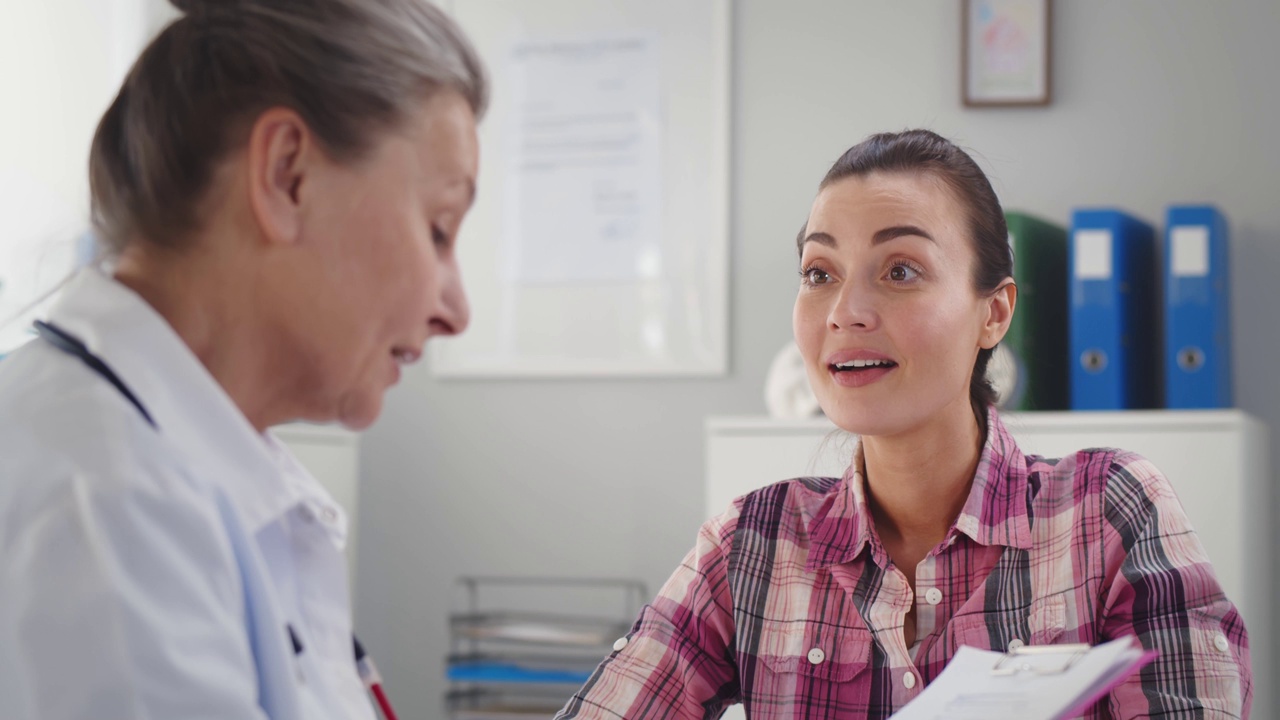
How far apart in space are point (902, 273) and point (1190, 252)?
1022mm

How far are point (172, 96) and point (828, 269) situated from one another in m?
0.81

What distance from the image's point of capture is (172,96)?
2.46 feet

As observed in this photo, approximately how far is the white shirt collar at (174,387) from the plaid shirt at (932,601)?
618mm

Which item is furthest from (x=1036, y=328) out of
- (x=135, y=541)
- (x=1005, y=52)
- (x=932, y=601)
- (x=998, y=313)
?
(x=135, y=541)

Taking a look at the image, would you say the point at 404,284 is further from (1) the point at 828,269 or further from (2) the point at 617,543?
(2) the point at 617,543

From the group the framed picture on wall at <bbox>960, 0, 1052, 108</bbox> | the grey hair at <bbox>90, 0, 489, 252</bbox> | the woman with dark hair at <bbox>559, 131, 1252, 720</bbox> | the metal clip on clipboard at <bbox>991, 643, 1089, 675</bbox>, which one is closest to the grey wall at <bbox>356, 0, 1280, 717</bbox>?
the framed picture on wall at <bbox>960, 0, 1052, 108</bbox>

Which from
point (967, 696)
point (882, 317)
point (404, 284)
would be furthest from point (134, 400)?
point (882, 317)

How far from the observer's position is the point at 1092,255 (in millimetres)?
2154

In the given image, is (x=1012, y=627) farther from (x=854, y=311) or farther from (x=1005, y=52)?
(x=1005, y=52)

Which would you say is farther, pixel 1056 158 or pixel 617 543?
pixel 617 543

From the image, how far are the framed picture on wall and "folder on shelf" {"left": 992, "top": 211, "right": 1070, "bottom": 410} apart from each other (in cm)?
36

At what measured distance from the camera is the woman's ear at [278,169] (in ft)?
2.39

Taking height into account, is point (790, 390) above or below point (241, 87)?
below

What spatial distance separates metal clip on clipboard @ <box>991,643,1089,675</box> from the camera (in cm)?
89
